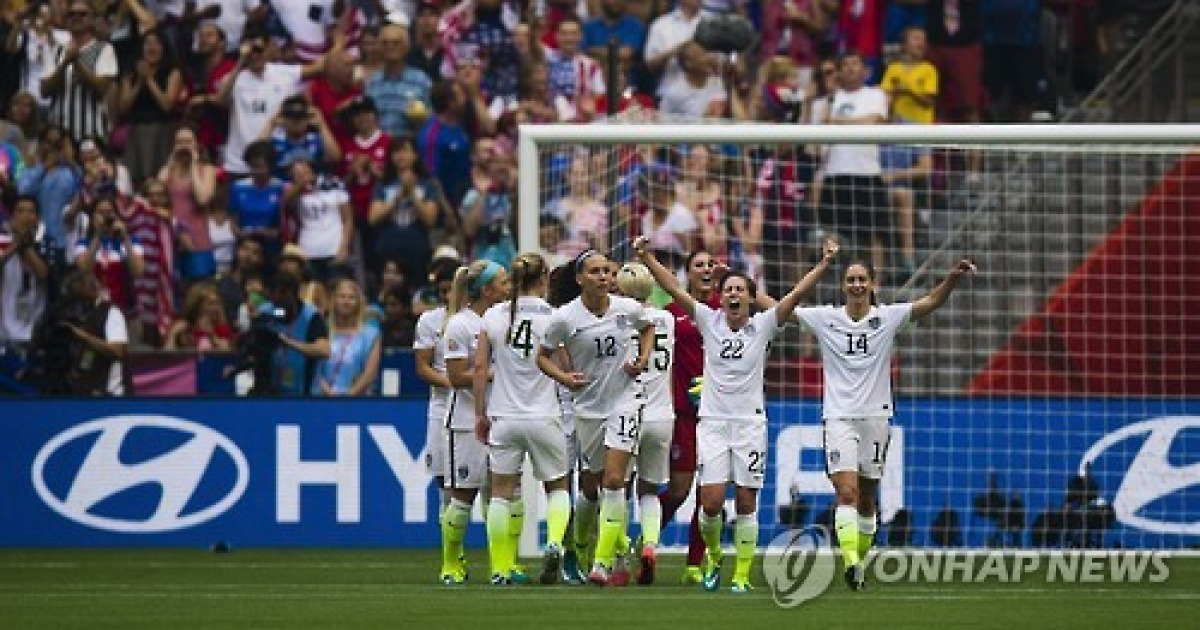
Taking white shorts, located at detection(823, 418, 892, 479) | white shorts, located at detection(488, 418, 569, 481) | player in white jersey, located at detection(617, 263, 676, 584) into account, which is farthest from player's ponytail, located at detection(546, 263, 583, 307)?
white shorts, located at detection(823, 418, 892, 479)

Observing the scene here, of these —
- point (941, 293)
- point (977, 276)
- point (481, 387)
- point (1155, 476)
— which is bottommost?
point (1155, 476)

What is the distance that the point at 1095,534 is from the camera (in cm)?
2492

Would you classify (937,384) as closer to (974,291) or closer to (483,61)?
(974,291)

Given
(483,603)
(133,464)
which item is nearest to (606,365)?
(483,603)

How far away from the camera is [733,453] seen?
64.7 ft

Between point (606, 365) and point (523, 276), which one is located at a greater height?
point (523, 276)

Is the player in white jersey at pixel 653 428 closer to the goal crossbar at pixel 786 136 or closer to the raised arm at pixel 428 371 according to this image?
the raised arm at pixel 428 371

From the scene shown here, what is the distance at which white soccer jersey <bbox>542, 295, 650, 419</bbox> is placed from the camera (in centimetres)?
1962

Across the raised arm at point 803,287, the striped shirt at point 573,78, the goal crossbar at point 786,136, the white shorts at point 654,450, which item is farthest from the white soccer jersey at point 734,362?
the striped shirt at point 573,78

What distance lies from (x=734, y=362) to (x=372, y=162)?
9670 millimetres

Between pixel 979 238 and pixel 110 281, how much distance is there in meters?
8.28

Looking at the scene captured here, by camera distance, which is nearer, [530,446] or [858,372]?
[530,446]

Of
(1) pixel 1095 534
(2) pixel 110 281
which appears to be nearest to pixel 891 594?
(1) pixel 1095 534

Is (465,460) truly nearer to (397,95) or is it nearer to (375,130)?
(375,130)
